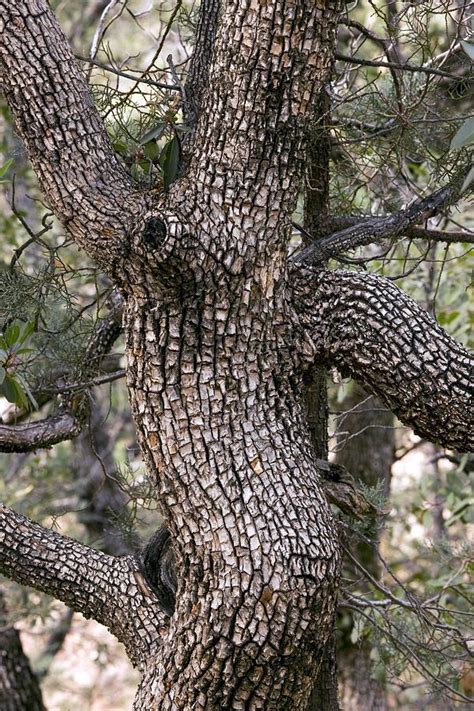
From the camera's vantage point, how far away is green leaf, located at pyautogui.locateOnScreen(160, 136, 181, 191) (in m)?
1.60

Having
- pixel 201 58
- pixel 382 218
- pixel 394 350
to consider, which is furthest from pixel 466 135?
pixel 201 58

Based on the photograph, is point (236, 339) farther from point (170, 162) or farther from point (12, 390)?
point (12, 390)

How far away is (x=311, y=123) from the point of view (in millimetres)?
1516

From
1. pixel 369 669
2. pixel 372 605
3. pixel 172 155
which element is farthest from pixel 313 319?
pixel 369 669

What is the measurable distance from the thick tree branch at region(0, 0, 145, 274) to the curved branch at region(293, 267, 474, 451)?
37 centimetres

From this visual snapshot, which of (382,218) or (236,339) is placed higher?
(382,218)

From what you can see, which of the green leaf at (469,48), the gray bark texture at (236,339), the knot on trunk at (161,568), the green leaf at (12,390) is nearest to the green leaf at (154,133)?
the gray bark texture at (236,339)

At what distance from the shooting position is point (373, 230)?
76.4 inches

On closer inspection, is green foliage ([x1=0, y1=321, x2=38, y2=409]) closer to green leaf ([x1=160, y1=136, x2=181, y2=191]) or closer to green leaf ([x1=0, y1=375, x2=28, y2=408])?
green leaf ([x1=0, y1=375, x2=28, y2=408])

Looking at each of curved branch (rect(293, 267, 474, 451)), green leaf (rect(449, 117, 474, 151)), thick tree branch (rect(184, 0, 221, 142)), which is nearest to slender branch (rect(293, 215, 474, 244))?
thick tree branch (rect(184, 0, 221, 142))

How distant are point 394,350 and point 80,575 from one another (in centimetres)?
81

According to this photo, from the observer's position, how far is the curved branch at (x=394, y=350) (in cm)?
145

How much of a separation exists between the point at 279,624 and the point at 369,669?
2324 mm

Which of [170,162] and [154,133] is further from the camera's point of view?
[154,133]
